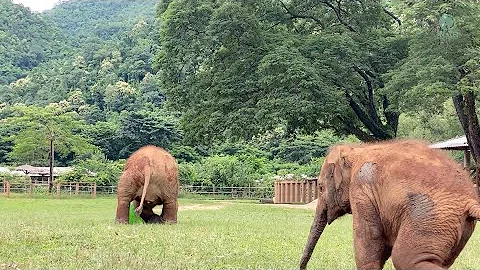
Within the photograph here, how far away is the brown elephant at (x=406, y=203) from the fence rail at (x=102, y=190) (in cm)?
3331

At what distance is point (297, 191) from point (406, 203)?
2892cm

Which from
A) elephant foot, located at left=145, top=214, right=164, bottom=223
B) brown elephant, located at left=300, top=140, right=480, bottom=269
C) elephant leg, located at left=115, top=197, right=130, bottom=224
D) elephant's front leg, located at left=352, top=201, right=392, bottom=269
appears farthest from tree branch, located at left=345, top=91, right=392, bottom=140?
elephant's front leg, located at left=352, top=201, right=392, bottom=269

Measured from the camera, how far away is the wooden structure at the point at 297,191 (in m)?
33.2

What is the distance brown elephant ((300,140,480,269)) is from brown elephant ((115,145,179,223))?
739 cm

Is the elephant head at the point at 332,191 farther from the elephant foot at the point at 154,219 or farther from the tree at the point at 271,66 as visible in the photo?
the tree at the point at 271,66

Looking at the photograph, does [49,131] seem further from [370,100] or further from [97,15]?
[97,15]

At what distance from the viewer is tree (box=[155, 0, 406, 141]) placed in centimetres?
2492

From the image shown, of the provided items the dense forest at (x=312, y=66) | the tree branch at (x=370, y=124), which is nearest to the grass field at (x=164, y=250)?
the dense forest at (x=312, y=66)

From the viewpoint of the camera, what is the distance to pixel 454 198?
506cm

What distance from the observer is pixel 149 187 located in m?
13.2

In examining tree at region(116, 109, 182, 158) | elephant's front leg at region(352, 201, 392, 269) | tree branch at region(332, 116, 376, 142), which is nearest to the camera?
elephant's front leg at region(352, 201, 392, 269)

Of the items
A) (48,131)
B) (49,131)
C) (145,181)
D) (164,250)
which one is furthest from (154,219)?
(48,131)

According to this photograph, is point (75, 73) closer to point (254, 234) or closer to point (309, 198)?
point (309, 198)

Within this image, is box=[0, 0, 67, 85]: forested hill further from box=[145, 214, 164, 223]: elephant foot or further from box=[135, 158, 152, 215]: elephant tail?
box=[135, 158, 152, 215]: elephant tail
